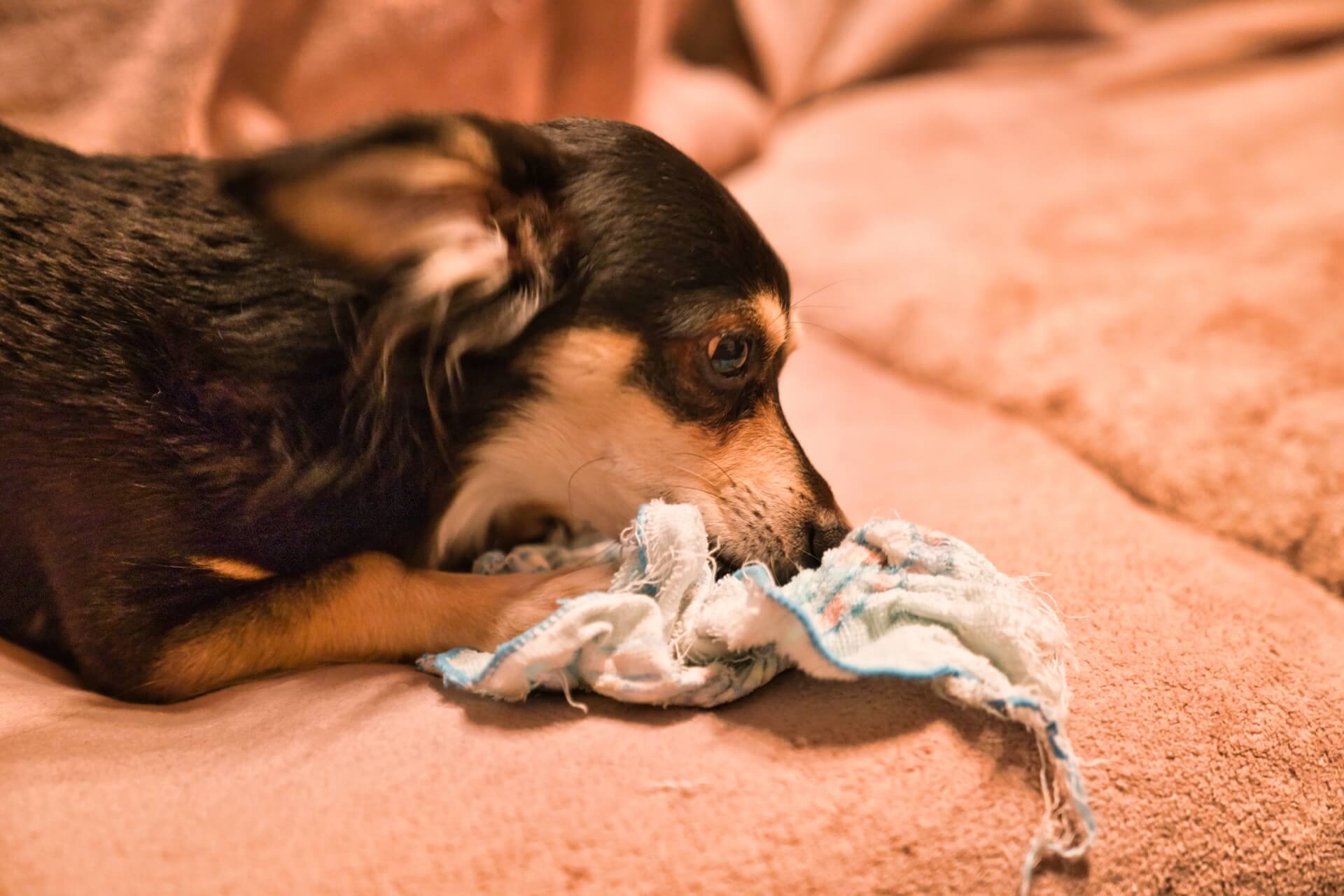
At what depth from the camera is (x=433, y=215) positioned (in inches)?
43.9

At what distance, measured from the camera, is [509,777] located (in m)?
0.88

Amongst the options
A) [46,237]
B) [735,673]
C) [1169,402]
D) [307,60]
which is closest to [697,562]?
[735,673]

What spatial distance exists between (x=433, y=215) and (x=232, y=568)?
0.51m

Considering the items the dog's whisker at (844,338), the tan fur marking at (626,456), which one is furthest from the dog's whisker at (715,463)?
the dog's whisker at (844,338)

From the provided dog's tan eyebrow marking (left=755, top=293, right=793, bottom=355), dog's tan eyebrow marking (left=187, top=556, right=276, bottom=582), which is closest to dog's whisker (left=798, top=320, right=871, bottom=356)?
dog's tan eyebrow marking (left=755, top=293, right=793, bottom=355)

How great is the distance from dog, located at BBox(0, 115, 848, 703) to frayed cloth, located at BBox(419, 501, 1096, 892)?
144mm

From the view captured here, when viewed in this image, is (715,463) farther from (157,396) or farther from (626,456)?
(157,396)

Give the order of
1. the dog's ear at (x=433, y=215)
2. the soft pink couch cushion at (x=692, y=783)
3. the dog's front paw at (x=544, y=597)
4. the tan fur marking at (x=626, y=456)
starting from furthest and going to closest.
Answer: the tan fur marking at (x=626, y=456) → the dog's front paw at (x=544, y=597) → the dog's ear at (x=433, y=215) → the soft pink couch cushion at (x=692, y=783)

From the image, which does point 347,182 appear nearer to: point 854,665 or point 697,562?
point 697,562

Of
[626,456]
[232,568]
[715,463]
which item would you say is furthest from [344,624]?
[715,463]

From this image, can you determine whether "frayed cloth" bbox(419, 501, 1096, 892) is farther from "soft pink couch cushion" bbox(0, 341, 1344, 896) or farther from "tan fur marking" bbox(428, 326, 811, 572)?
"tan fur marking" bbox(428, 326, 811, 572)

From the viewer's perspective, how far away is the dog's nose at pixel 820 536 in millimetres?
1245

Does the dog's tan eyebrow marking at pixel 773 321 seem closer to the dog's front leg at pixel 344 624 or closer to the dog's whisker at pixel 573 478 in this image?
the dog's whisker at pixel 573 478

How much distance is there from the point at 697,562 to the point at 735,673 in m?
0.14
